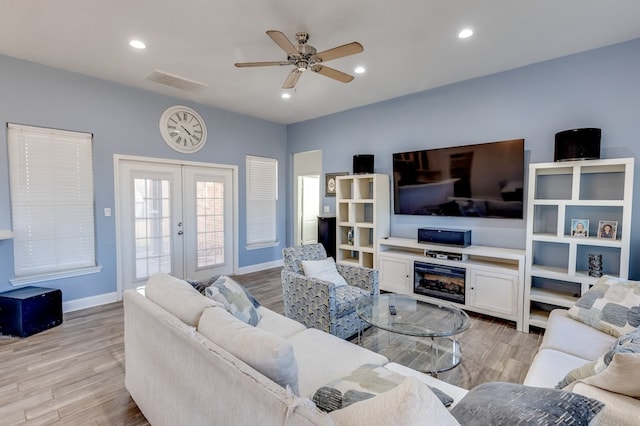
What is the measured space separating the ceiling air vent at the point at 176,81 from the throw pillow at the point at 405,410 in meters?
4.11

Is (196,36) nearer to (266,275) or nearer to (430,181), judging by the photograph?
(430,181)

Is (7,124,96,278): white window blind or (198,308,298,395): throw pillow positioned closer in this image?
(198,308,298,395): throw pillow

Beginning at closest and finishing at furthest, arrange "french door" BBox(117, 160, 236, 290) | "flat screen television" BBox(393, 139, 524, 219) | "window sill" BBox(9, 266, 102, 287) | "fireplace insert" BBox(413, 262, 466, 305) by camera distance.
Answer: "window sill" BBox(9, 266, 102, 287)
"flat screen television" BBox(393, 139, 524, 219)
"fireplace insert" BBox(413, 262, 466, 305)
"french door" BBox(117, 160, 236, 290)

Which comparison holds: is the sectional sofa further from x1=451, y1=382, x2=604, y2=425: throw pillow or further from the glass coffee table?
the glass coffee table

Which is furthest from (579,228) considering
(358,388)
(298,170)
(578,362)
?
(298,170)

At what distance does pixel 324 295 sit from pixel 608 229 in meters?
2.88

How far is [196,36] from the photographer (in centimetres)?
286

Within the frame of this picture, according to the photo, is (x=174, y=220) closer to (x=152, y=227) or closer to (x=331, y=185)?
(x=152, y=227)

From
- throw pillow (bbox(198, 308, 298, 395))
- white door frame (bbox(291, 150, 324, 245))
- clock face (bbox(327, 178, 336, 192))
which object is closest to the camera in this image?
throw pillow (bbox(198, 308, 298, 395))

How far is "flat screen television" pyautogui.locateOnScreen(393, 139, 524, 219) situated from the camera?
3.55 meters

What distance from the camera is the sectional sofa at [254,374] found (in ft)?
2.79

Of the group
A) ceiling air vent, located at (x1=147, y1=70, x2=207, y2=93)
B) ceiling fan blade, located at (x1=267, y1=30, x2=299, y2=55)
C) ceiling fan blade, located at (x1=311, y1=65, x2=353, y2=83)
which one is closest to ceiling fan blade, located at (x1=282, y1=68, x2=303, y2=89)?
ceiling fan blade, located at (x1=311, y1=65, x2=353, y2=83)

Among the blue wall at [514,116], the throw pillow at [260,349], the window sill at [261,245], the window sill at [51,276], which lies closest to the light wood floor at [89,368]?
the window sill at [51,276]

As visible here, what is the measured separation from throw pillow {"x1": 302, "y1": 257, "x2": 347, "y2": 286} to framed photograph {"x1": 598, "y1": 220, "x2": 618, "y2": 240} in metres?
2.62
